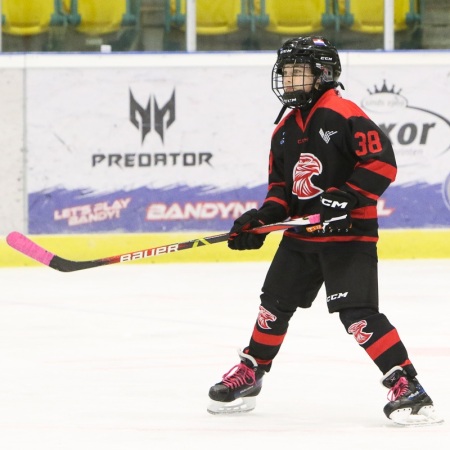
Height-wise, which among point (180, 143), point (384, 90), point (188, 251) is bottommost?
point (188, 251)

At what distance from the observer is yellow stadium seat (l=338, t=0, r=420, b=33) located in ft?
30.8

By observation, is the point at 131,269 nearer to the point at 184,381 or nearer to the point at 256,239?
the point at 184,381

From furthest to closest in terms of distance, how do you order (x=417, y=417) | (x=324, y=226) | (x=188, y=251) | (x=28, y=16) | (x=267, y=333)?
1. (x=28, y=16)
2. (x=188, y=251)
3. (x=267, y=333)
4. (x=324, y=226)
5. (x=417, y=417)

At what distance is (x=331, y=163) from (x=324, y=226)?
0.19 meters

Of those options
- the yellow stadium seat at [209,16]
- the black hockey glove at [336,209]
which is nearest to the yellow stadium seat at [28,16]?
the yellow stadium seat at [209,16]

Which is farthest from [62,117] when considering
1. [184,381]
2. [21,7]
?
[184,381]

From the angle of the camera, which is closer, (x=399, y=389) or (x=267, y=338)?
(x=399, y=389)

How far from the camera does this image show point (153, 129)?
8.91m

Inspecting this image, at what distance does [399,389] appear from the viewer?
3570 mm

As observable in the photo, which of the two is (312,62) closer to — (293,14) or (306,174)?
(306,174)

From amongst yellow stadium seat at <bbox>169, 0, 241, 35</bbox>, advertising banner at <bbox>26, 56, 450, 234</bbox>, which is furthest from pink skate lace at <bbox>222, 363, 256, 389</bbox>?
yellow stadium seat at <bbox>169, 0, 241, 35</bbox>

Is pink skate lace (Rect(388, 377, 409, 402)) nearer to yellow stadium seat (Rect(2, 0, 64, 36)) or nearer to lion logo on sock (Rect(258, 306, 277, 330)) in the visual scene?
lion logo on sock (Rect(258, 306, 277, 330))

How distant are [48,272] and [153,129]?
1318 mm

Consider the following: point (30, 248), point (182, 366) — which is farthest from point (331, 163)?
point (182, 366)
